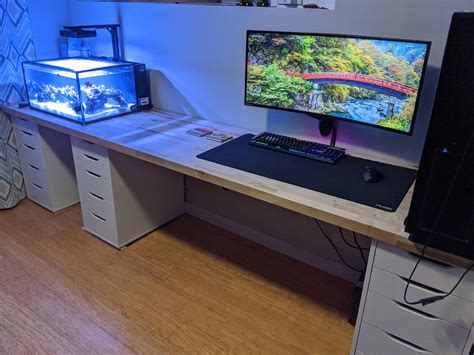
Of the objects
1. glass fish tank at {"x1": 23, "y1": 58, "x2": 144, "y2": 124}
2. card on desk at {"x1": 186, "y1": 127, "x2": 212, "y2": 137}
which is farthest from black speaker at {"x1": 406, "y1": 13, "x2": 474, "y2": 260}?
glass fish tank at {"x1": 23, "y1": 58, "x2": 144, "y2": 124}

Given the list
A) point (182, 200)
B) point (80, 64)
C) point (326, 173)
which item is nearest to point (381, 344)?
point (326, 173)

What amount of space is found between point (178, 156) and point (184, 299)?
72cm

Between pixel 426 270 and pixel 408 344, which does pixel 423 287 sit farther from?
pixel 408 344

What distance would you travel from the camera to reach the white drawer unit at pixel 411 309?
1170 millimetres

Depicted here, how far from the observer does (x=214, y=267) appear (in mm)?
2145

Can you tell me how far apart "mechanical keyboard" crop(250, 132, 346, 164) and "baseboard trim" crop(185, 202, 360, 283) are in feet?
2.21

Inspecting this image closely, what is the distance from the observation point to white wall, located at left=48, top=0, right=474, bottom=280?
154 centimetres

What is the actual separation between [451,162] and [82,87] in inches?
71.2

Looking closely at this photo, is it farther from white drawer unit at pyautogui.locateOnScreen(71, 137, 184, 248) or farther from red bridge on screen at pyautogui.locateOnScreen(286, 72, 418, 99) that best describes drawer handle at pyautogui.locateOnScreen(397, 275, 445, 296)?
white drawer unit at pyautogui.locateOnScreen(71, 137, 184, 248)

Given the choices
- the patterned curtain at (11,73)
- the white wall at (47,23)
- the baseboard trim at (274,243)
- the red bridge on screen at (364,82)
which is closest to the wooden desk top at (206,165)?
the patterned curtain at (11,73)

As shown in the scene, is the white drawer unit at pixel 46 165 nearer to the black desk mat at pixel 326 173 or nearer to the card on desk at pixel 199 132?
the card on desk at pixel 199 132

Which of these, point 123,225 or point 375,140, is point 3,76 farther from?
point 375,140

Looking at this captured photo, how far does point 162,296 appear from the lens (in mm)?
1922

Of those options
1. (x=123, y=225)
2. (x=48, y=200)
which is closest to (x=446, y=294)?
(x=123, y=225)
